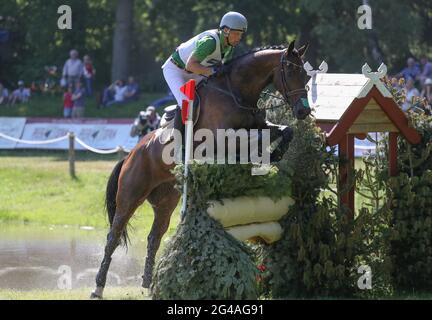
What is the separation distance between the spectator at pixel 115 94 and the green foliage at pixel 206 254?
2121 centimetres

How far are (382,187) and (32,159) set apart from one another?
14.7m

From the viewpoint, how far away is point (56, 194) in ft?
55.9

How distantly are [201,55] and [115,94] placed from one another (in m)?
21.0

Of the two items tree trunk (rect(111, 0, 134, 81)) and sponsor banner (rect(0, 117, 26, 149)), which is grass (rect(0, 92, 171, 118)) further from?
sponsor banner (rect(0, 117, 26, 149))

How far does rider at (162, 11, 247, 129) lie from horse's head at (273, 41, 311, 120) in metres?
0.52

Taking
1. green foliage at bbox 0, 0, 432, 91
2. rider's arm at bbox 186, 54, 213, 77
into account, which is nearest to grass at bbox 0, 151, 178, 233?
rider's arm at bbox 186, 54, 213, 77

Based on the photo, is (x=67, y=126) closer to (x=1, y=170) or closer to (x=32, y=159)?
(x=32, y=159)

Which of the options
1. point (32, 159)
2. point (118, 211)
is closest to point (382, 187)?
point (118, 211)

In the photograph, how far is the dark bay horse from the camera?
7668 mm

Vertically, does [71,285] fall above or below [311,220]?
below

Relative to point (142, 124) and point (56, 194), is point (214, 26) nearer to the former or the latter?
point (142, 124)

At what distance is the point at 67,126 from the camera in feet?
79.2
